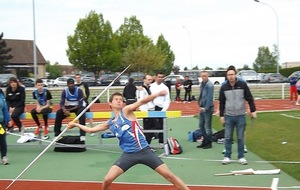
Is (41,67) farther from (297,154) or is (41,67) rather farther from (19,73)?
(297,154)

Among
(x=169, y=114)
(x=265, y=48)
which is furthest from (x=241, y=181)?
(x=265, y=48)

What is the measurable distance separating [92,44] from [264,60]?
42.0m

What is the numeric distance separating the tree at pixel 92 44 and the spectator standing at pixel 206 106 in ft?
178

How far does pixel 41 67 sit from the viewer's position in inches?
3514

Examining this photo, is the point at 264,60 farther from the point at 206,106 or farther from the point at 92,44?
the point at 206,106

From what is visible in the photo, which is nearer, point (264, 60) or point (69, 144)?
point (69, 144)

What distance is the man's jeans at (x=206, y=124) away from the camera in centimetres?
1127

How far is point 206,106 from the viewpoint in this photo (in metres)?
11.2

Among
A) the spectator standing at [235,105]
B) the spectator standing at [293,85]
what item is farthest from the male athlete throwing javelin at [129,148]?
the spectator standing at [293,85]

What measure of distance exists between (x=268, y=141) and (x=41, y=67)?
266 ft

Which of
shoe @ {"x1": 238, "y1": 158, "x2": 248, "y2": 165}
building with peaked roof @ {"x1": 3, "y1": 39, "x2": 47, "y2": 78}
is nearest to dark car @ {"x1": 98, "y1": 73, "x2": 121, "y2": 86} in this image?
building with peaked roof @ {"x1": 3, "y1": 39, "x2": 47, "y2": 78}

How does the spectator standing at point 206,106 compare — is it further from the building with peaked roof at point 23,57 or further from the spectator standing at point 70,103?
the building with peaked roof at point 23,57

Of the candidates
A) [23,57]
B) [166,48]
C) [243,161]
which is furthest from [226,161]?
[23,57]

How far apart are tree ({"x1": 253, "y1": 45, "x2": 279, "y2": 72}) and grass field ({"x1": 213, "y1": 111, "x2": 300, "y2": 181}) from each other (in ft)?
244
